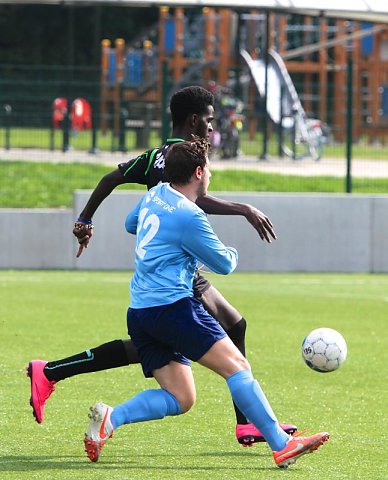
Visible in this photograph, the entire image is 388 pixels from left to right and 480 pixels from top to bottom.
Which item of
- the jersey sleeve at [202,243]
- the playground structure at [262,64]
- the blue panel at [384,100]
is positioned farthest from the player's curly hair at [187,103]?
the blue panel at [384,100]

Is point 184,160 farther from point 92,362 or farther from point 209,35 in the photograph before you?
point 209,35

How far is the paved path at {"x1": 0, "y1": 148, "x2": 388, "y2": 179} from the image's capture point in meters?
20.2

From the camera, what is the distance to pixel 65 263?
1838 cm

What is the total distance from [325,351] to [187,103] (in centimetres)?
160

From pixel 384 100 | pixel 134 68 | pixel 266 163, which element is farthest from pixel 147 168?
pixel 384 100

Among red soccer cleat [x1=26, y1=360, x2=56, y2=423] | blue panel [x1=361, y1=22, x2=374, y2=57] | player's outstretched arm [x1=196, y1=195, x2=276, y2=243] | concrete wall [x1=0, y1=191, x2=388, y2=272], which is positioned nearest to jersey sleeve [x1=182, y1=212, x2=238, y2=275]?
player's outstretched arm [x1=196, y1=195, x2=276, y2=243]

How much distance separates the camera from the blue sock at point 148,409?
6.27 m

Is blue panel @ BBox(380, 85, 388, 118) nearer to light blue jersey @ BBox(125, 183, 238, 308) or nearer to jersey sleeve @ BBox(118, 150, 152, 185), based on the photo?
jersey sleeve @ BBox(118, 150, 152, 185)

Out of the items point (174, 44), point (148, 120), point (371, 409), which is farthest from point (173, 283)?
point (174, 44)

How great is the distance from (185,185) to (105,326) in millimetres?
6071

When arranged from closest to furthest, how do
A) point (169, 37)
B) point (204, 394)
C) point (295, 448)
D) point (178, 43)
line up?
point (295, 448)
point (204, 394)
point (178, 43)
point (169, 37)

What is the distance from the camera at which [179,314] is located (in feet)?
20.2

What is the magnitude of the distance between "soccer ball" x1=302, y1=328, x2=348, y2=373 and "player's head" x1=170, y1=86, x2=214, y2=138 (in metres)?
1.35

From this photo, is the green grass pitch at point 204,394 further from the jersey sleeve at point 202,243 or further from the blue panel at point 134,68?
the blue panel at point 134,68
